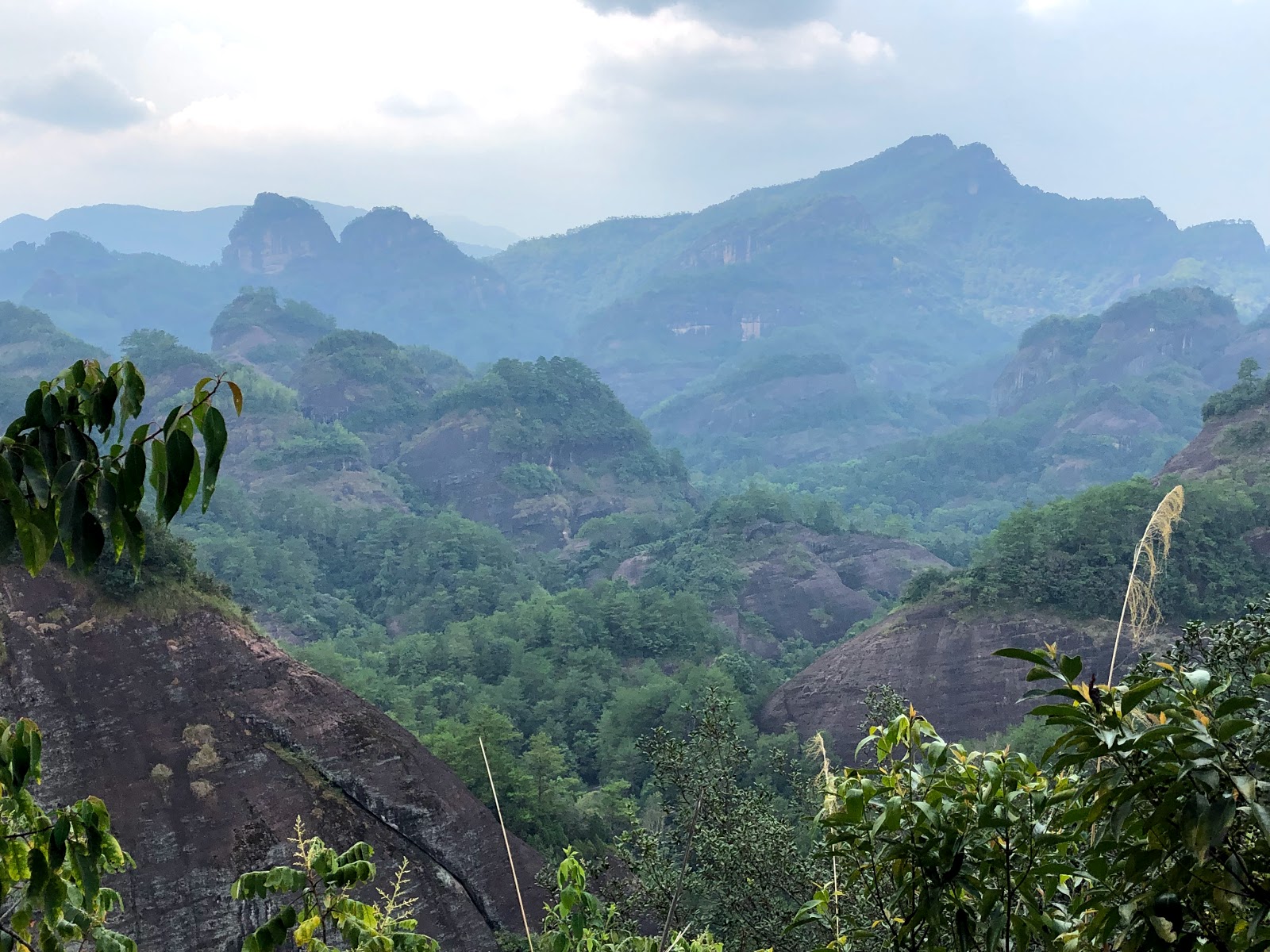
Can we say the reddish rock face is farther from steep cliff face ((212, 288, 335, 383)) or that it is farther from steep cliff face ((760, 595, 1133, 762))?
steep cliff face ((212, 288, 335, 383))

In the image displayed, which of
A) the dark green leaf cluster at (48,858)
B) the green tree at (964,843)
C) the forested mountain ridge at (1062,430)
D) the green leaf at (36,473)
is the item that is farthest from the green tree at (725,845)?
the forested mountain ridge at (1062,430)

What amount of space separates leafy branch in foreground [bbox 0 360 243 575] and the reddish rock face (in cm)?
1474

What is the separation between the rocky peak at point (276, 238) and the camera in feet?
580

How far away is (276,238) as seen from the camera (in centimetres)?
17825

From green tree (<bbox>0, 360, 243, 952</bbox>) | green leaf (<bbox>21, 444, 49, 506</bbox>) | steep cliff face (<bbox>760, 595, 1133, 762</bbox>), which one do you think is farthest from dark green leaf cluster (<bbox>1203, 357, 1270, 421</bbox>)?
green leaf (<bbox>21, 444, 49, 506</bbox>)

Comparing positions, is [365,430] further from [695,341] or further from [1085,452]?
[695,341]

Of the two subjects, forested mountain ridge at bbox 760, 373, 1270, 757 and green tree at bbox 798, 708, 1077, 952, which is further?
forested mountain ridge at bbox 760, 373, 1270, 757

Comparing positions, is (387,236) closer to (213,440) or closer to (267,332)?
(267,332)

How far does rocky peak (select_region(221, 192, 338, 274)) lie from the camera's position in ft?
580

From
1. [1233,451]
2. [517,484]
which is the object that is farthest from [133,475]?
[517,484]

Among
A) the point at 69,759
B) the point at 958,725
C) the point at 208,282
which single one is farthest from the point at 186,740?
the point at 208,282

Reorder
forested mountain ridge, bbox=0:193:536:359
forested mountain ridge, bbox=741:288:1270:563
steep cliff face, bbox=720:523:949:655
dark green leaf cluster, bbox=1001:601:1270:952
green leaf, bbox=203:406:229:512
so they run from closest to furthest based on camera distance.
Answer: dark green leaf cluster, bbox=1001:601:1270:952 < green leaf, bbox=203:406:229:512 < steep cliff face, bbox=720:523:949:655 < forested mountain ridge, bbox=741:288:1270:563 < forested mountain ridge, bbox=0:193:536:359

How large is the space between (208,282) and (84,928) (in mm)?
195081

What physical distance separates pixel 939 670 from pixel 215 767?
2397 centimetres
